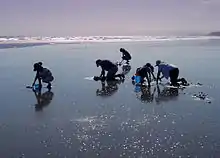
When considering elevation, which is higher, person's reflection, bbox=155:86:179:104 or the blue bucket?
the blue bucket

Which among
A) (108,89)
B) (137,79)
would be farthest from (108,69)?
(108,89)

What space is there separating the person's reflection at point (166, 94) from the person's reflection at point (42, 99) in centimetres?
431

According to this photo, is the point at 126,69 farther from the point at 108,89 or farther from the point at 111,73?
the point at 108,89

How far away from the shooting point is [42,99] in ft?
52.7

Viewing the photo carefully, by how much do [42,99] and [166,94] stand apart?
16.9 feet

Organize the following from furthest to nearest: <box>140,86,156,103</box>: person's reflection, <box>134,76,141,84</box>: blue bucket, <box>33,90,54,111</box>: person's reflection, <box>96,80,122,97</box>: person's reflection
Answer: <box>134,76,141,84</box>: blue bucket
<box>96,80,122,97</box>: person's reflection
<box>140,86,156,103</box>: person's reflection
<box>33,90,54,111</box>: person's reflection

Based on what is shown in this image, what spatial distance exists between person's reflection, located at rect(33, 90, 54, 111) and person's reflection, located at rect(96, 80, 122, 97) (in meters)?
2.09

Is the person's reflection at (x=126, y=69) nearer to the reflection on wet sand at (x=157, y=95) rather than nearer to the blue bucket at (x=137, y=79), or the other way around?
the blue bucket at (x=137, y=79)

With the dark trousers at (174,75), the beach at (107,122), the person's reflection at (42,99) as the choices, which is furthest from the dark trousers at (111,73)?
the person's reflection at (42,99)

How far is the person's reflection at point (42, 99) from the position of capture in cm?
1485

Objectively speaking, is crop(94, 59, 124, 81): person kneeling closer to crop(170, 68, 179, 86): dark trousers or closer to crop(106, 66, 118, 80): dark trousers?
crop(106, 66, 118, 80): dark trousers

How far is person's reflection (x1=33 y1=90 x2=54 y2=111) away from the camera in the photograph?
585 inches

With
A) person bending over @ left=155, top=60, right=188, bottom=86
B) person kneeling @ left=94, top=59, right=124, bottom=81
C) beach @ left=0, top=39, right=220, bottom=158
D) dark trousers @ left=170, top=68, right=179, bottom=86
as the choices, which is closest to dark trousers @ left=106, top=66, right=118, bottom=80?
person kneeling @ left=94, top=59, right=124, bottom=81

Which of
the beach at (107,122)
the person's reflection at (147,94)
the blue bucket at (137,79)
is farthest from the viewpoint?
Answer: the blue bucket at (137,79)
